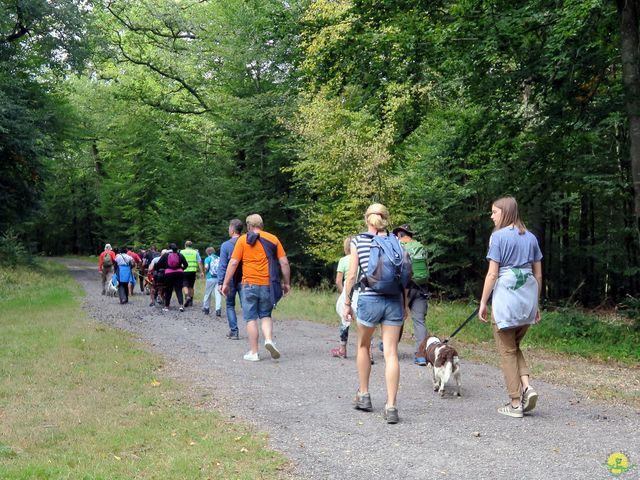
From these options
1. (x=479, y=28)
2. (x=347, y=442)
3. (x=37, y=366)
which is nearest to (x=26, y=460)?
(x=347, y=442)

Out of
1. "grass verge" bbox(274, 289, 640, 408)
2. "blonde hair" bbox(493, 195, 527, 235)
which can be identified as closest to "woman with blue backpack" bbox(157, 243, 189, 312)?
"grass verge" bbox(274, 289, 640, 408)

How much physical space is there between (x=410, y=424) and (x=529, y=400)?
1.16 metres

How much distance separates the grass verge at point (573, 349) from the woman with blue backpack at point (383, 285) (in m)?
2.60

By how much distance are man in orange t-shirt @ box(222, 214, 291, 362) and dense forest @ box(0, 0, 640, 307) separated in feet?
16.1

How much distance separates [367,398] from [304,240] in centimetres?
2532

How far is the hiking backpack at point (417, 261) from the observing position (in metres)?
9.10

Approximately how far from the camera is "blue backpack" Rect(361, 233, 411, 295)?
620 cm

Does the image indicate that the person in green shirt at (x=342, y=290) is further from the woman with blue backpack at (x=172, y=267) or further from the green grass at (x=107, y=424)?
the woman with blue backpack at (x=172, y=267)

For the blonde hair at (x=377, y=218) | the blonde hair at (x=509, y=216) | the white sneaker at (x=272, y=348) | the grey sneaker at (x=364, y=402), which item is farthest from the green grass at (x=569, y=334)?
the blonde hair at (x=377, y=218)

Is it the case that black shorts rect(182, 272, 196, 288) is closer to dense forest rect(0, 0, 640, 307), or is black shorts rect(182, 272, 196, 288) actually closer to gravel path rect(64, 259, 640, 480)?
dense forest rect(0, 0, 640, 307)

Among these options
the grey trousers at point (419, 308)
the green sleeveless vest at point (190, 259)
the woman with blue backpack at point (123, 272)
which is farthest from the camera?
the woman with blue backpack at point (123, 272)

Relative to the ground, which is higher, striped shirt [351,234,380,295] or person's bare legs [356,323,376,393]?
striped shirt [351,234,380,295]

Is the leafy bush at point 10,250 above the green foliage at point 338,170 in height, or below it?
below

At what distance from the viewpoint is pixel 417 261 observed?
359 inches
